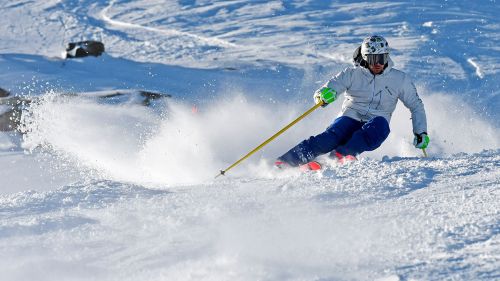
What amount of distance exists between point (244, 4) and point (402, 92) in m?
15.4

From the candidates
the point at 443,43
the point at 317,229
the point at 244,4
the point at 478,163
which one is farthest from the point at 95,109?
the point at 244,4

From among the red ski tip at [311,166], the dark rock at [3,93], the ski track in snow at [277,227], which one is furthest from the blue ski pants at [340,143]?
the dark rock at [3,93]

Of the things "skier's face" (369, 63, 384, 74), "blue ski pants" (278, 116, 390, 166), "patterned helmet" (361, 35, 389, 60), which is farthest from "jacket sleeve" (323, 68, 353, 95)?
"blue ski pants" (278, 116, 390, 166)

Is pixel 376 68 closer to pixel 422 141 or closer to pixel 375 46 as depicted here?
pixel 375 46

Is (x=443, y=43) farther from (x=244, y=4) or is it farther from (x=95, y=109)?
(x=95, y=109)

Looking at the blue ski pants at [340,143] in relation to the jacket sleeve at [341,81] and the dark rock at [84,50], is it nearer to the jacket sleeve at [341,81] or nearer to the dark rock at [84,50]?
the jacket sleeve at [341,81]

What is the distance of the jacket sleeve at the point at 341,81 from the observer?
269 inches

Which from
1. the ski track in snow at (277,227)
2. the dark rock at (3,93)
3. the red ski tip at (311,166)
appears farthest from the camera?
the dark rock at (3,93)

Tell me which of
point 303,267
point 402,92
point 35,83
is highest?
point 402,92

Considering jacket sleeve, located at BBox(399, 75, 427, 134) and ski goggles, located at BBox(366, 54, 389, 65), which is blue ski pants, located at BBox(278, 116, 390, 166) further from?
ski goggles, located at BBox(366, 54, 389, 65)

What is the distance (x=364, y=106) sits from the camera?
22.8 feet

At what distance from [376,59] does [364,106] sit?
1.83ft

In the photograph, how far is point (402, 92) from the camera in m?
6.88

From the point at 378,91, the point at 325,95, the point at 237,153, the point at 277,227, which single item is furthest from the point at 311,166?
the point at 277,227
